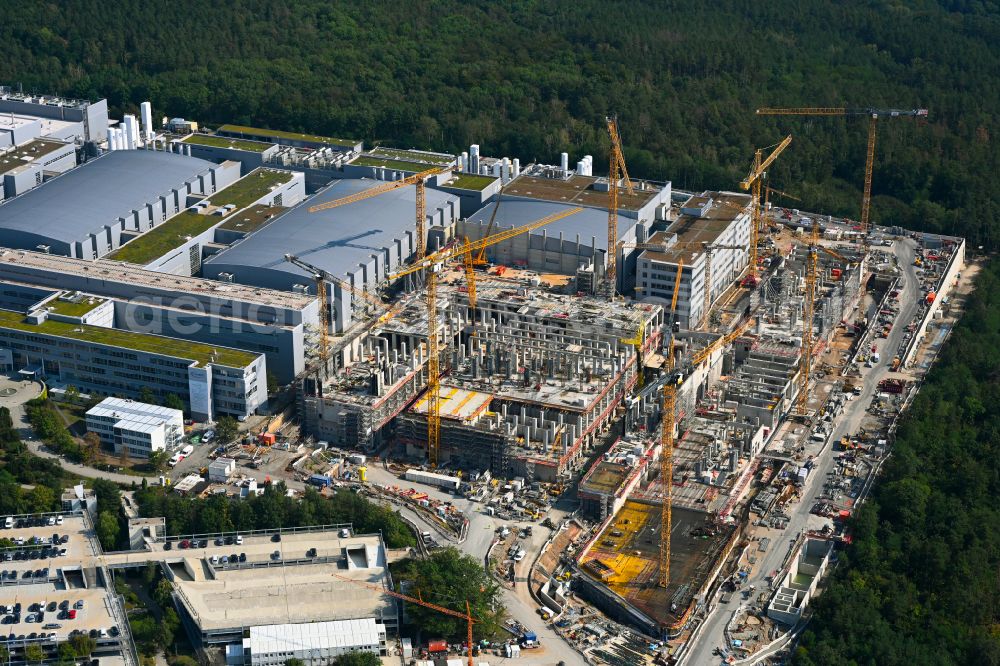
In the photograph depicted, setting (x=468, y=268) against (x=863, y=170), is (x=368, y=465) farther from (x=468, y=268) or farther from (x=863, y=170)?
(x=863, y=170)

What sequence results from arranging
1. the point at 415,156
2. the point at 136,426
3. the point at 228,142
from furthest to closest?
the point at 228,142 → the point at 415,156 → the point at 136,426

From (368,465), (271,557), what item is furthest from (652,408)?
(271,557)

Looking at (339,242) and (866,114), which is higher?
(866,114)

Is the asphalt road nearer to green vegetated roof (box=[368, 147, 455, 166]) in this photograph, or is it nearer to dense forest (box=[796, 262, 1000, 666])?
dense forest (box=[796, 262, 1000, 666])

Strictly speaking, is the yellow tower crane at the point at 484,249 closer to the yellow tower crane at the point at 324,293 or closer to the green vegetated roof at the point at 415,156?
the yellow tower crane at the point at 324,293

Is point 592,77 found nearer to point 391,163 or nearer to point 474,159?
point 474,159

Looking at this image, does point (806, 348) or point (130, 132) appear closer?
point (806, 348)

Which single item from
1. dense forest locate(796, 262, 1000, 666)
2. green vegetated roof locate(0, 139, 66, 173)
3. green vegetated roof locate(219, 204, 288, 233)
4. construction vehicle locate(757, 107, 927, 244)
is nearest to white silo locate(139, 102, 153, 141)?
green vegetated roof locate(0, 139, 66, 173)

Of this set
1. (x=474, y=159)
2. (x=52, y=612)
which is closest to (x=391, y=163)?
(x=474, y=159)

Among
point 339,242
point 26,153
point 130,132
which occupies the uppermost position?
point 130,132
